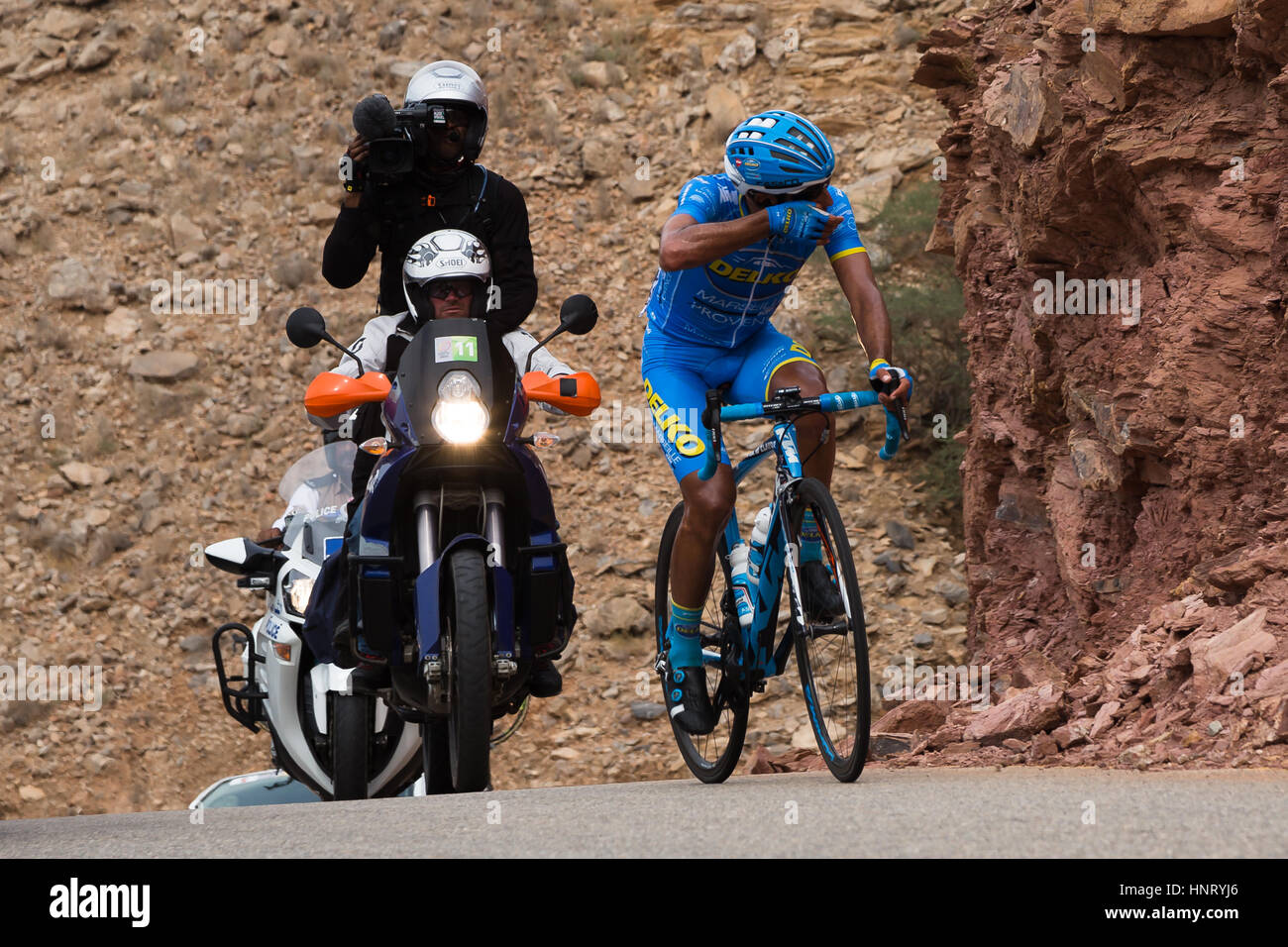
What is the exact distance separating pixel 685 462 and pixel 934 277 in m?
13.0

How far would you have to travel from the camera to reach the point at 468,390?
19.1 ft

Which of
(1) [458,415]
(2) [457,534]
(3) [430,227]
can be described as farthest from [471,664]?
(3) [430,227]

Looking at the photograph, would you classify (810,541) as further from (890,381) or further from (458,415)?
(458,415)

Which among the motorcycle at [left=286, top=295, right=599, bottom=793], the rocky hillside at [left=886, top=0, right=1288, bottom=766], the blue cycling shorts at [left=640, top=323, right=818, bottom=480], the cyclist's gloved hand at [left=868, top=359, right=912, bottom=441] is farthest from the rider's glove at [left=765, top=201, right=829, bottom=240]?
the rocky hillside at [left=886, top=0, right=1288, bottom=766]

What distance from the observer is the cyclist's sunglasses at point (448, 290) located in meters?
6.40

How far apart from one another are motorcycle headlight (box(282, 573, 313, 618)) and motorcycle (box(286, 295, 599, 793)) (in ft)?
5.25

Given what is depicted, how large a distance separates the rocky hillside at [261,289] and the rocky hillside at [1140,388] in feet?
19.1

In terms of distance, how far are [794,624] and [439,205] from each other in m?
2.76

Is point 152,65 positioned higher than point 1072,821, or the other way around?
point 152,65

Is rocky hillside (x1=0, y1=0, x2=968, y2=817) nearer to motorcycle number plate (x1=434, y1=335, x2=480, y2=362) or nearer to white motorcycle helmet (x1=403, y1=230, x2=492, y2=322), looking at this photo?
Result: white motorcycle helmet (x1=403, y1=230, x2=492, y2=322)

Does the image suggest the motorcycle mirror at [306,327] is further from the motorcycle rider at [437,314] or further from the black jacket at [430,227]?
the black jacket at [430,227]

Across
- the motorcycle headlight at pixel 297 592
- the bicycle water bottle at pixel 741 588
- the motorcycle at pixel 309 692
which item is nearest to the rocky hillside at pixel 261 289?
the motorcycle at pixel 309 692

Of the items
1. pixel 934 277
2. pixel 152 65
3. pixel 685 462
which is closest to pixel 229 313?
pixel 152 65
